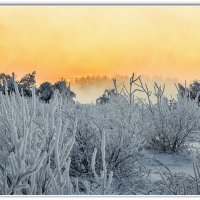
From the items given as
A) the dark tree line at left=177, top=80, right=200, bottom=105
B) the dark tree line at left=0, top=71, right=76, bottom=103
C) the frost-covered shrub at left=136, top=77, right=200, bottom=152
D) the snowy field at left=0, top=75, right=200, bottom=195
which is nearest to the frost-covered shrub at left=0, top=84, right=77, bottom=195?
the snowy field at left=0, top=75, right=200, bottom=195

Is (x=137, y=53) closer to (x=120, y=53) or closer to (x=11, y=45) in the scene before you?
(x=120, y=53)

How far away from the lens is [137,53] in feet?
13.4

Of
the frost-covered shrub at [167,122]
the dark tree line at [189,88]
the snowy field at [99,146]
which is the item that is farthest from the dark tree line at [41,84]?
the dark tree line at [189,88]

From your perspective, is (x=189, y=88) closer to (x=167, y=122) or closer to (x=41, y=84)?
(x=167, y=122)

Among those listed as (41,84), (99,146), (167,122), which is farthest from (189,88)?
(99,146)

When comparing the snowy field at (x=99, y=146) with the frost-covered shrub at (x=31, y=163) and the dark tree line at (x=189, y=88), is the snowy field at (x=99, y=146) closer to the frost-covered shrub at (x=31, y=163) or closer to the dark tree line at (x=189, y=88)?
the frost-covered shrub at (x=31, y=163)

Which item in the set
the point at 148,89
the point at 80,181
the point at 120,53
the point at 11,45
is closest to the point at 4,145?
the point at 80,181

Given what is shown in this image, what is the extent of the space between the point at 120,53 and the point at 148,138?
1646mm

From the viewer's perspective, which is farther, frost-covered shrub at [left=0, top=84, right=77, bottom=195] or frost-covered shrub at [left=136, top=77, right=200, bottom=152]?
frost-covered shrub at [left=136, top=77, right=200, bottom=152]

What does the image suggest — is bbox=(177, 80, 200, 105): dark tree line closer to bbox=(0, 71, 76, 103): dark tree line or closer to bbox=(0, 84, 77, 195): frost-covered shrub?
bbox=(0, 71, 76, 103): dark tree line

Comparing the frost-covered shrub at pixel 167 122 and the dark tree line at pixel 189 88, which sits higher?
the dark tree line at pixel 189 88

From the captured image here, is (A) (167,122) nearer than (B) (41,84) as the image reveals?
No

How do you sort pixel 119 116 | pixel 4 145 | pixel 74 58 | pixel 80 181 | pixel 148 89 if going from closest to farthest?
pixel 4 145, pixel 80 181, pixel 74 58, pixel 119 116, pixel 148 89

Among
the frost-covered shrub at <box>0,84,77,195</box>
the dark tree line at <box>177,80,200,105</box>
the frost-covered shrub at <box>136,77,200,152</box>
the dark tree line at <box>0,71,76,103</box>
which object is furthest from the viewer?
the frost-covered shrub at <box>136,77,200,152</box>
